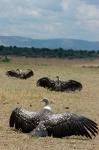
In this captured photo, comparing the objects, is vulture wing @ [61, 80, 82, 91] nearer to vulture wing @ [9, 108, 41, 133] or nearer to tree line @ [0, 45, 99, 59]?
vulture wing @ [9, 108, 41, 133]

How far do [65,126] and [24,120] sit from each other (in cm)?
96

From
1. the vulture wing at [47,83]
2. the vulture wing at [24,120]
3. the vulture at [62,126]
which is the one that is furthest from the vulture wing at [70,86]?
the vulture at [62,126]

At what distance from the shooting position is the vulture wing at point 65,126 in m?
11.4

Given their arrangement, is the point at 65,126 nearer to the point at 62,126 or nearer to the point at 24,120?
the point at 62,126

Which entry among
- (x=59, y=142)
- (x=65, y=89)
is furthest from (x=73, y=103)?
(x=59, y=142)

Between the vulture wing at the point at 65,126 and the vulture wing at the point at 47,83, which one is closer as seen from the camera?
the vulture wing at the point at 65,126

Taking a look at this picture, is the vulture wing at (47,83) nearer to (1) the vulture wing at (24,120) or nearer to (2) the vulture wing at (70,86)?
(2) the vulture wing at (70,86)

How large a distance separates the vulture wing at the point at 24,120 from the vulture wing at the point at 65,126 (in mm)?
284

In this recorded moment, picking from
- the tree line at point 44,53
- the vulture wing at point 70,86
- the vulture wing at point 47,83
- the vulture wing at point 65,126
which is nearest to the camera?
the vulture wing at point 65,126

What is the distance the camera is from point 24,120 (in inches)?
474

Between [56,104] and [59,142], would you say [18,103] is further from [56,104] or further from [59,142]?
[59,142]

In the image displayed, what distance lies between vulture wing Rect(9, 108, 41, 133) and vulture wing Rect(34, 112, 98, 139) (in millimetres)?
284

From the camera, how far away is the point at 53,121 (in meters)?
11.5

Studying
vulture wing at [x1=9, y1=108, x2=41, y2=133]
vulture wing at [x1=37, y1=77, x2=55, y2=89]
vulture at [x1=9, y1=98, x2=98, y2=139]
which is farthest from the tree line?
vulture at [x1=9, y1=98, x2=98, y2=139]
